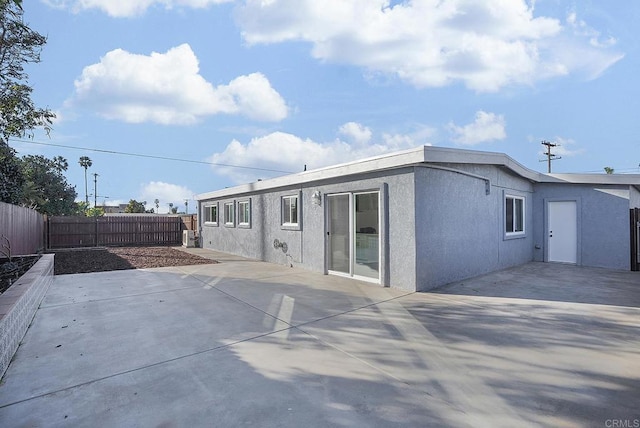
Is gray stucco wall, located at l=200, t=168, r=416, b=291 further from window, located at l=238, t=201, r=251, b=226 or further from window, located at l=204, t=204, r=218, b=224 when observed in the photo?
window, located at l=204, t=204, r=218, b=224

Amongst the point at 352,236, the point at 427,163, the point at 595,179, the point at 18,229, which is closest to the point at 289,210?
the point at 352,236

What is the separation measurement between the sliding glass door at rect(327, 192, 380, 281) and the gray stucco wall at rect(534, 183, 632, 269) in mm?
7463

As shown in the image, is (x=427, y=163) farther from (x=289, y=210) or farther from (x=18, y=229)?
(x=18, y=229)

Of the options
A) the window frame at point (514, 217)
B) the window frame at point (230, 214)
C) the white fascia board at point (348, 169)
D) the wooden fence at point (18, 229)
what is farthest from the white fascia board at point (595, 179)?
the wooden fence at point (18, 229)

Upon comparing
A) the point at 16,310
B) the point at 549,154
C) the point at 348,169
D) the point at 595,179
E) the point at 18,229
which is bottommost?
the point at 16,310

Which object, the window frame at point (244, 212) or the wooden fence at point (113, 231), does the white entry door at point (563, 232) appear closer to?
the window frame at point (244, 212)

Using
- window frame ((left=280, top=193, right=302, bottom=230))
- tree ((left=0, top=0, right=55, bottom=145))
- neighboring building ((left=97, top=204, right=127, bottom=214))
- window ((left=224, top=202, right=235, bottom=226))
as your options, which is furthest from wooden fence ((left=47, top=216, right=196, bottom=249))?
neighboring building ((left=97, top=204, right=127, bottom=214))

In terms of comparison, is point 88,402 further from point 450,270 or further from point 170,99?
point 170,99

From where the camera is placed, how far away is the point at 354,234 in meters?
8.11

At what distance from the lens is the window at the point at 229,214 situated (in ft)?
48.2

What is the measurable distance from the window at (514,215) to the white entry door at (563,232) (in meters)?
1.19

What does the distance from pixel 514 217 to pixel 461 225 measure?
369 centimetres

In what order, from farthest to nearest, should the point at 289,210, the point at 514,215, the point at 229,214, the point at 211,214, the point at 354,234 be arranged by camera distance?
the point at 211,214 < the point at 229,214 < the point at 289,210 < the point at 514,215 < the point at 354,234

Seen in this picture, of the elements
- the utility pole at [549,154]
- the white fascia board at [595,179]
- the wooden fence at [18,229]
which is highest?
the utility pole at [549,154]
